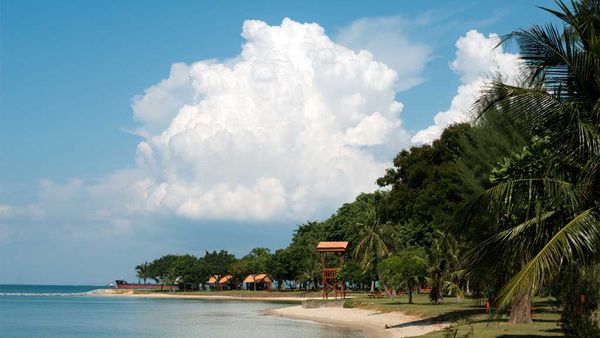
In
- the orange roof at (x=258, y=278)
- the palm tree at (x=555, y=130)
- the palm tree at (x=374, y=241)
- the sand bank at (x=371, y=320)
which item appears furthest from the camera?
the orange roof at (x=258, y=278)

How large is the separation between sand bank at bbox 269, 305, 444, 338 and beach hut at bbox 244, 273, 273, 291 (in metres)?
72.8

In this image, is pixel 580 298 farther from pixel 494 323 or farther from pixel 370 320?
pixel 370 320

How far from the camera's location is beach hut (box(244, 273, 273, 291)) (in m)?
139

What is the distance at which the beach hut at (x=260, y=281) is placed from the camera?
13888 centimetres

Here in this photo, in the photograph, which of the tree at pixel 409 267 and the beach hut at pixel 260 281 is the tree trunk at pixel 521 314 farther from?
the beach hut at pixel 260 281

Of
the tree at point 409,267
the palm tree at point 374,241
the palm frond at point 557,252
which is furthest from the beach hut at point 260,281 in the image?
the palm frond at point 557,252

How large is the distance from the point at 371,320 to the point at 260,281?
318 feet

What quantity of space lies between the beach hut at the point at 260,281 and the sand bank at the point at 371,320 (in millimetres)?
72815

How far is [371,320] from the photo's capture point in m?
46.1

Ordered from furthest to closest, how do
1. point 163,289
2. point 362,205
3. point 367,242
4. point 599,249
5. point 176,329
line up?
point 163,289
point 362,205
point 367,242
point 176,329
point 599,249

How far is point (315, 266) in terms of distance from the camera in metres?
112

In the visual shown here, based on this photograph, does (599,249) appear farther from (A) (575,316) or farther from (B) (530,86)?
(B) (530,86)

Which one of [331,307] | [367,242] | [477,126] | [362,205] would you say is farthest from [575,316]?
[362,205]

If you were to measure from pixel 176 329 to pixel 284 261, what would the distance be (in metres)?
67.9
